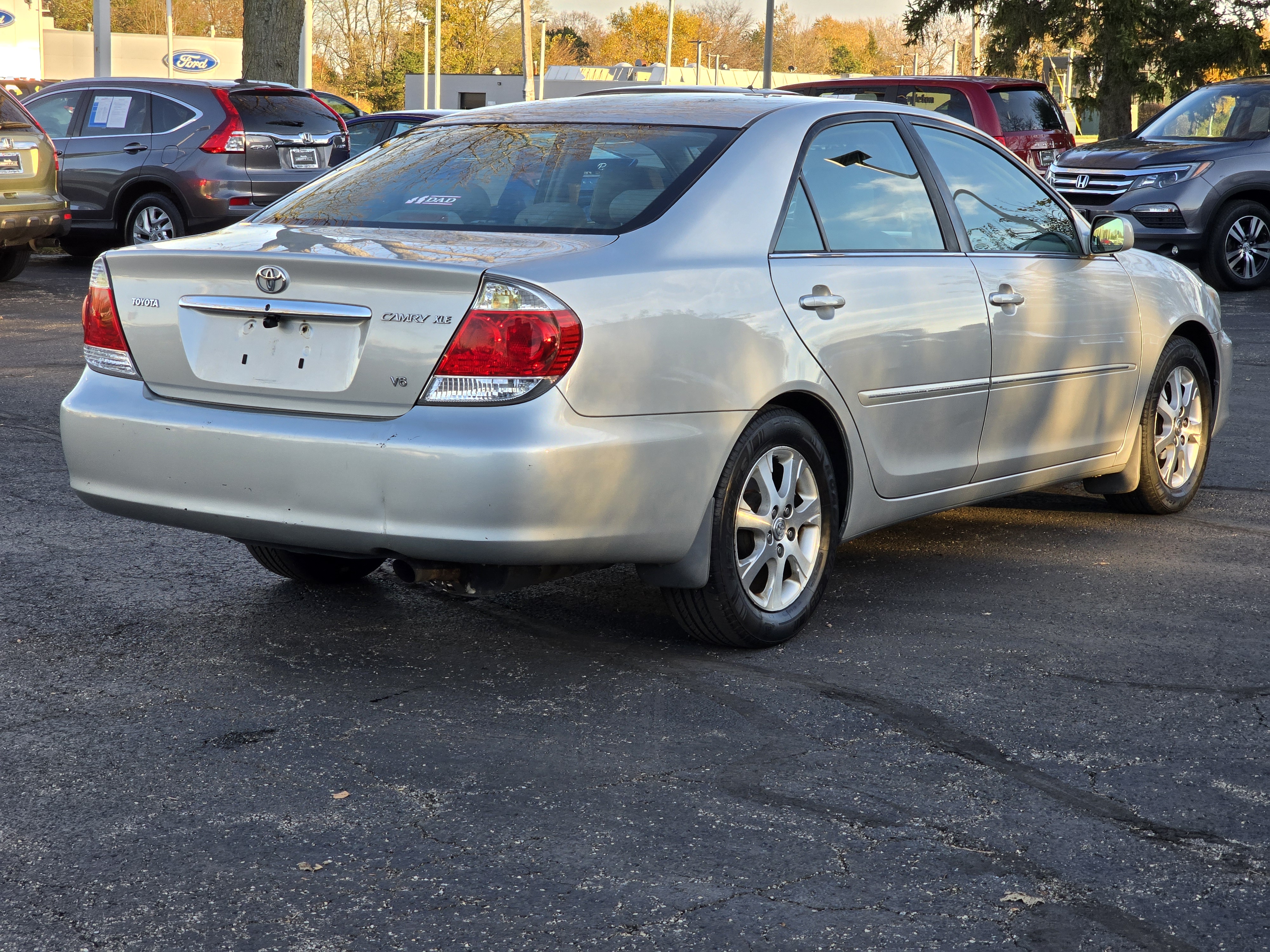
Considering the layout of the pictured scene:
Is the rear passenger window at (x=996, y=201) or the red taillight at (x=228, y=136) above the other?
the red taillight at (x=228, y=136)

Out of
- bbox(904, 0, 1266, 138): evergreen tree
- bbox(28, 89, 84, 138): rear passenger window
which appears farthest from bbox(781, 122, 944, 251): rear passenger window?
bbox(904, 0, 1266, 138): evergreen tree

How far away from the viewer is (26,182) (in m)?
13.6

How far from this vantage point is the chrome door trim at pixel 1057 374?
532cm

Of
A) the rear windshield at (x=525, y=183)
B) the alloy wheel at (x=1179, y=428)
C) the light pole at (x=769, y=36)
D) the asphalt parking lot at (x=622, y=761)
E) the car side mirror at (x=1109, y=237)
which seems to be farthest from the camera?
the light pole at (x=769, y=36)

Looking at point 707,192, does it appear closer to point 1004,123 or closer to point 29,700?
point 29,700

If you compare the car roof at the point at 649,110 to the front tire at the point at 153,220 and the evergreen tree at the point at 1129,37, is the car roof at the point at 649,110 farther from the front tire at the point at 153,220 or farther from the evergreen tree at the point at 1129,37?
the evergreen tree at the point at 1129,37

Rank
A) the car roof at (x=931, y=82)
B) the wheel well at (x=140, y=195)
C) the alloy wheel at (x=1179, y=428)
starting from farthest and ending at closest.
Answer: the car roof at (x=931, y=82), the wheel well at (x=140, y=195), the alloy wheel at (x=1179, y=428)

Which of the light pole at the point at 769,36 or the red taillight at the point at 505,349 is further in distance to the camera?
the light pole at the point at 769,36

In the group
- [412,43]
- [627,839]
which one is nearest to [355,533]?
[627,839]

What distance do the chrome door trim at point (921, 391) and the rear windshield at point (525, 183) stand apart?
866 millimetres

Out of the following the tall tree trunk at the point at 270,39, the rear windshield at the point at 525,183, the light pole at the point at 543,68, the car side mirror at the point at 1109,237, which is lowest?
the car side mirror at the point at 1109,237

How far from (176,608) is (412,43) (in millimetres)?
101850

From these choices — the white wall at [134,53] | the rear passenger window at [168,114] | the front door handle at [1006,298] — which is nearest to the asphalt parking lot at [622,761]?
the front door handle at [1006,298]

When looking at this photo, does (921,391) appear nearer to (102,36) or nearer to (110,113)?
(110,113)
